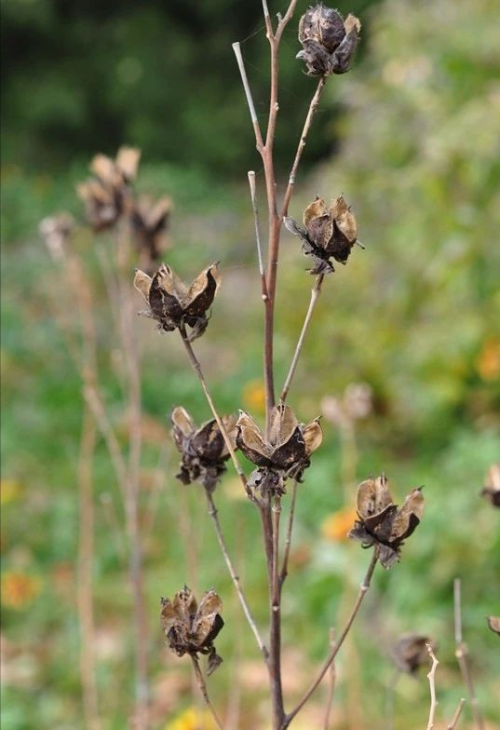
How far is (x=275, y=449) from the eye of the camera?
65 centimetres

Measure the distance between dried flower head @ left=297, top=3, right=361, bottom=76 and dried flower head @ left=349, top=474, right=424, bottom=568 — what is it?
0.29m

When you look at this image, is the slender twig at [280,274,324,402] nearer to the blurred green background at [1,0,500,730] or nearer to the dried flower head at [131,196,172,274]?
the blurred green background at [1,0,500,730]

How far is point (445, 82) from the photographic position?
12.0ft

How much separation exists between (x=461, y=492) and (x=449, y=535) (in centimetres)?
15

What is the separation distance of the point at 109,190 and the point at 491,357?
84.6 inches

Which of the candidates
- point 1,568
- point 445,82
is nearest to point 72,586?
point 1,568

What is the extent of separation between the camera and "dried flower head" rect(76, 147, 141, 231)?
1.30 meters

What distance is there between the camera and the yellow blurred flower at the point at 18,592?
268cm

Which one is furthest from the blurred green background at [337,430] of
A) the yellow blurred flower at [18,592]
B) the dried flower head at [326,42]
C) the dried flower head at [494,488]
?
the dried flower head at [494,488]

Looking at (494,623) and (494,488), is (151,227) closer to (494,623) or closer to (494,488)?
(494,488)

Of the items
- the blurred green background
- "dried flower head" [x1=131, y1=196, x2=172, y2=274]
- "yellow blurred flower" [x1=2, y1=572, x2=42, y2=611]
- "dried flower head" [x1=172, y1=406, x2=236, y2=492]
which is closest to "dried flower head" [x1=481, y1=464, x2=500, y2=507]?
"dried flower head" [x1=172, y1=406, x2=236, y2=492]

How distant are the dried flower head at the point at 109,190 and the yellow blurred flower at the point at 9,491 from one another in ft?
6.61

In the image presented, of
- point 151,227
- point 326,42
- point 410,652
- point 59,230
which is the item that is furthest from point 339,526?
point 326,42

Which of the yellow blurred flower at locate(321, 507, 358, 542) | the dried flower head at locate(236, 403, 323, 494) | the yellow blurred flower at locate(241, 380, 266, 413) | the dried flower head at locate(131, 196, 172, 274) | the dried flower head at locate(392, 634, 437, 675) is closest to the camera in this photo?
the dried flower head at locate(236, 403, 323, 494)
